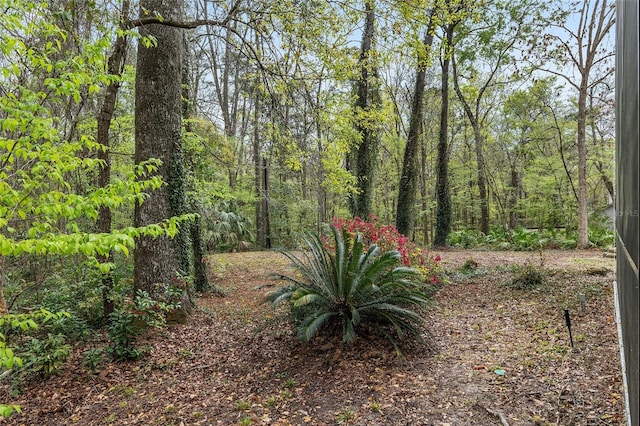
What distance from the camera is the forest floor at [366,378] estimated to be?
2.61 metres

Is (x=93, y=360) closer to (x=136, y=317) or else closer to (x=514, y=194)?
(x=136, y=317)

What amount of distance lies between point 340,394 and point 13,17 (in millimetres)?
3727

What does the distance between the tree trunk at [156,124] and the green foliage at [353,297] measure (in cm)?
160

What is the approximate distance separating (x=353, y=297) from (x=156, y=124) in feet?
10.9

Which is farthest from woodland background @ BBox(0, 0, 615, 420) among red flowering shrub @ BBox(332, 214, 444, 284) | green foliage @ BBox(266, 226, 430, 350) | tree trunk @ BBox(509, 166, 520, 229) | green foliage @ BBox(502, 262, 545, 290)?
green foliage @ BBox(502, 262, 545, 290)

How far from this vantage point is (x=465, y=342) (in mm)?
3820

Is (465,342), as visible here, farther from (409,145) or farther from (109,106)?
(409,145)

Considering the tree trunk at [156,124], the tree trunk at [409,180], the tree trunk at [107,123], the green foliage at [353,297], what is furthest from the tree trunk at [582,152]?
the tree trunk at [107,123]

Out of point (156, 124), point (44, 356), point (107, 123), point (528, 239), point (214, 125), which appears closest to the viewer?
point (44, 356)

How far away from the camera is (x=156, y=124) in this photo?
4496mm

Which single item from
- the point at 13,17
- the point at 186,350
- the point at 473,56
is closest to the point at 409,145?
the point at 473,56

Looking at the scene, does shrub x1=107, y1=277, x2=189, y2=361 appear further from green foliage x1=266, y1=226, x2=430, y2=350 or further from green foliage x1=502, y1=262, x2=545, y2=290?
green foliage x1=502, y1=262, x2=545, y2=290

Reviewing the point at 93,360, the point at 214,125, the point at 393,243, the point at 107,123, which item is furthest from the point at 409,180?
the point at 93,360

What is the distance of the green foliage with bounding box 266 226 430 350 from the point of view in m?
3.64
